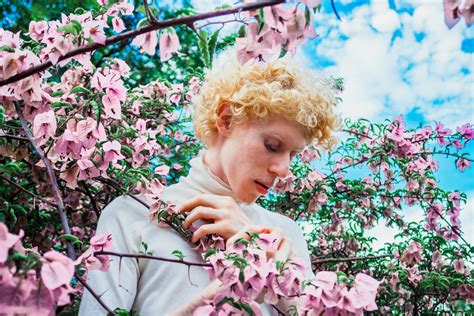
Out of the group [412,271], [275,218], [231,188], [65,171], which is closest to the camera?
[65,171]

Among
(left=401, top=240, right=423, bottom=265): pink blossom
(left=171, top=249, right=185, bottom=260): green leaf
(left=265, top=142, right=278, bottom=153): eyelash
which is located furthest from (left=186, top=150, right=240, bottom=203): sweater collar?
(left=401, top=240, right=423, bottom=265): pink blossom

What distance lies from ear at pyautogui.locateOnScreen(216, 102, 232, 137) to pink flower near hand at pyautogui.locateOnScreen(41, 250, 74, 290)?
95 centimetres

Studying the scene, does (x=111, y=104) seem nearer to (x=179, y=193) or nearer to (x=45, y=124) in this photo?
(x=45, y=124)

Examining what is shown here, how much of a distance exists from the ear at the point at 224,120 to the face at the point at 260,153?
0.04m

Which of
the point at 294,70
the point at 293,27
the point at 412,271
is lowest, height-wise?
the point at 293,27

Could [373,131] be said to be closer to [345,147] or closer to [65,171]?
[345,147]

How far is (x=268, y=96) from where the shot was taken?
5.13 ft

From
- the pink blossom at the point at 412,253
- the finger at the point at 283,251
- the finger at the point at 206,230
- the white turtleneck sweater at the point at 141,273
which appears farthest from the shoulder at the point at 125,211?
the pink blossom at the point at 412,253

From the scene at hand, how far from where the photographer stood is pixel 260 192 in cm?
162

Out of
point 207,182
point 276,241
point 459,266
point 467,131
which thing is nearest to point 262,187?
point 207,182

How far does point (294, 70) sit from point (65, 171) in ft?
2.56

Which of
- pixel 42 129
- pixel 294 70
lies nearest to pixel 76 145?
pixel 42 129

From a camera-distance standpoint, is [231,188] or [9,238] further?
[231,188]

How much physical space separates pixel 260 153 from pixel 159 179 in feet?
2.45
